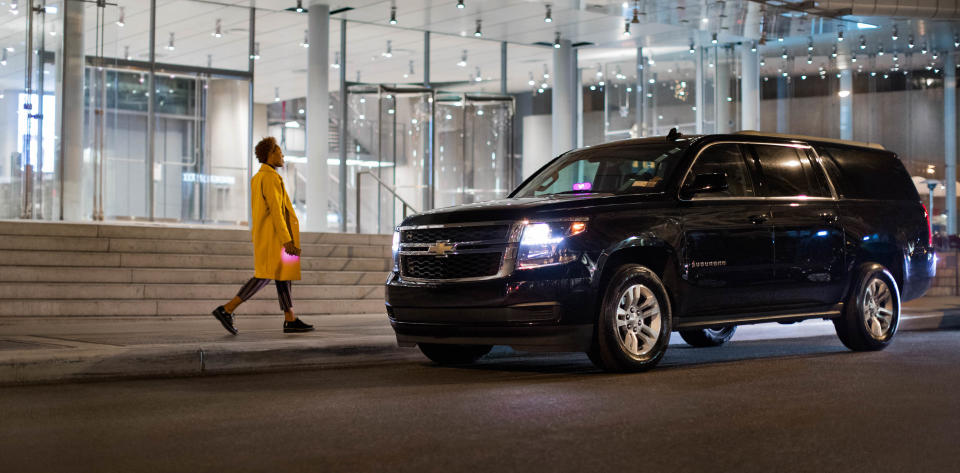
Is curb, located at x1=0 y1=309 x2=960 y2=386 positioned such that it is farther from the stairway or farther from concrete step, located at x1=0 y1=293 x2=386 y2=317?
the stairway

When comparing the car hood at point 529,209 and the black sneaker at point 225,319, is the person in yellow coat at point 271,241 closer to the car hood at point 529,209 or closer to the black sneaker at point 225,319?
the black sneaker at point 225,319

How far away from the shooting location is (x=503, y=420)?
630cm

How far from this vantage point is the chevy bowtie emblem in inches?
340

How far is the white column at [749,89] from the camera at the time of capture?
89.6 ft

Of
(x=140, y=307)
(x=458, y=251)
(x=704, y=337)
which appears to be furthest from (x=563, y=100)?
(x=458, y=251)

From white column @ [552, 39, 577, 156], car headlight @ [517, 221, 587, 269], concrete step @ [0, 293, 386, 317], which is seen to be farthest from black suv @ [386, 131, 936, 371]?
white column @ [552, 39, 577, 156]

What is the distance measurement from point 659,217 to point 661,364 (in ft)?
4.51

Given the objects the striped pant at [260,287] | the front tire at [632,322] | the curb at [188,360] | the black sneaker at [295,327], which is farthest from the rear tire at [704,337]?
the striped pant at [260,287]

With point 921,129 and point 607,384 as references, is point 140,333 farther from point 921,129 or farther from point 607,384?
point 921,129

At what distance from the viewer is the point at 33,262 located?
14.5 metres

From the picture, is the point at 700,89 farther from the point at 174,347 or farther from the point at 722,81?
the point at 174,347

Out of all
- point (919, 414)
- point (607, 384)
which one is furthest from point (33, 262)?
point (919, 414)

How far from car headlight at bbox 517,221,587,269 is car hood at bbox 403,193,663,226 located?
0.32 ft

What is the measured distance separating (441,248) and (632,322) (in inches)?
62.3
